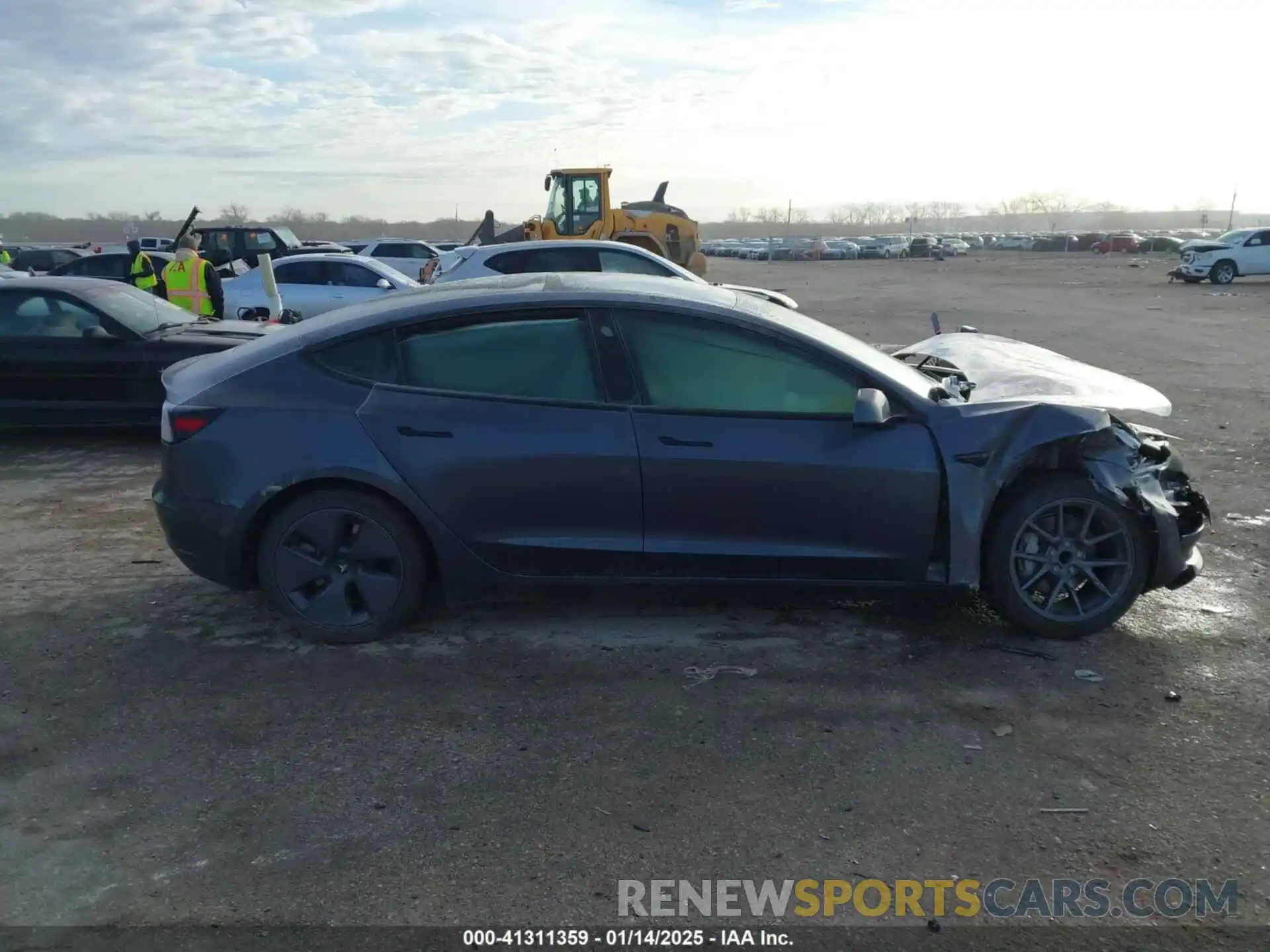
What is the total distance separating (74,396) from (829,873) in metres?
7.79

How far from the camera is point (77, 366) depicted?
27.7 feet

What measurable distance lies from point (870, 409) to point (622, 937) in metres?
2.42

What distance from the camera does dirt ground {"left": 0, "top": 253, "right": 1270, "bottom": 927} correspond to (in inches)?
120

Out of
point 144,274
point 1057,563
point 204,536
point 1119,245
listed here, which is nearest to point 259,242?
point 144,274

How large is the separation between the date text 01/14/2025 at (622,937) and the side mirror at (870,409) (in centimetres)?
221

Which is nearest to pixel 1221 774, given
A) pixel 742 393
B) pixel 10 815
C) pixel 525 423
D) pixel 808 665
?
pixel 808 665

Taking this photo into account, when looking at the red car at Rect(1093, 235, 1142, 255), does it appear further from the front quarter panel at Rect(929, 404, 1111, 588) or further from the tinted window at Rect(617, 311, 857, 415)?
the tinted window at Rect(617, 311, 857, 415)

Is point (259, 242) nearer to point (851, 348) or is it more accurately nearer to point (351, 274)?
point (351, 274)

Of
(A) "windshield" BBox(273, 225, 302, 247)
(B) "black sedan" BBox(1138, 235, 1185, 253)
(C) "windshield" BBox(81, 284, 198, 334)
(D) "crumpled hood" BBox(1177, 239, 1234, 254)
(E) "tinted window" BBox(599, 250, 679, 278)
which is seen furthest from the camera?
(B) "black sedan" BBox(1138, 235, 1185, 253)

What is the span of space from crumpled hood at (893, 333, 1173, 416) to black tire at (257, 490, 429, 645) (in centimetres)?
270

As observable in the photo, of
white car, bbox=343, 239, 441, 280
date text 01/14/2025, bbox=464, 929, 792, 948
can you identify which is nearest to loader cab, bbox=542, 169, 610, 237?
white car, bbox=343, 239, 441, 280

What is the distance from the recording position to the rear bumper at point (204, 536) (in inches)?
180

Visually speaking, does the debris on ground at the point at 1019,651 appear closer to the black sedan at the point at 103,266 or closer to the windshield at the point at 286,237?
the black sedan at the point at 103,266

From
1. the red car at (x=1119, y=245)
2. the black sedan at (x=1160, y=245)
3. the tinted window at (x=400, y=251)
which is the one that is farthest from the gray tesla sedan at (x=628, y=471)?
the black sedan at (x=1160, y=245)
